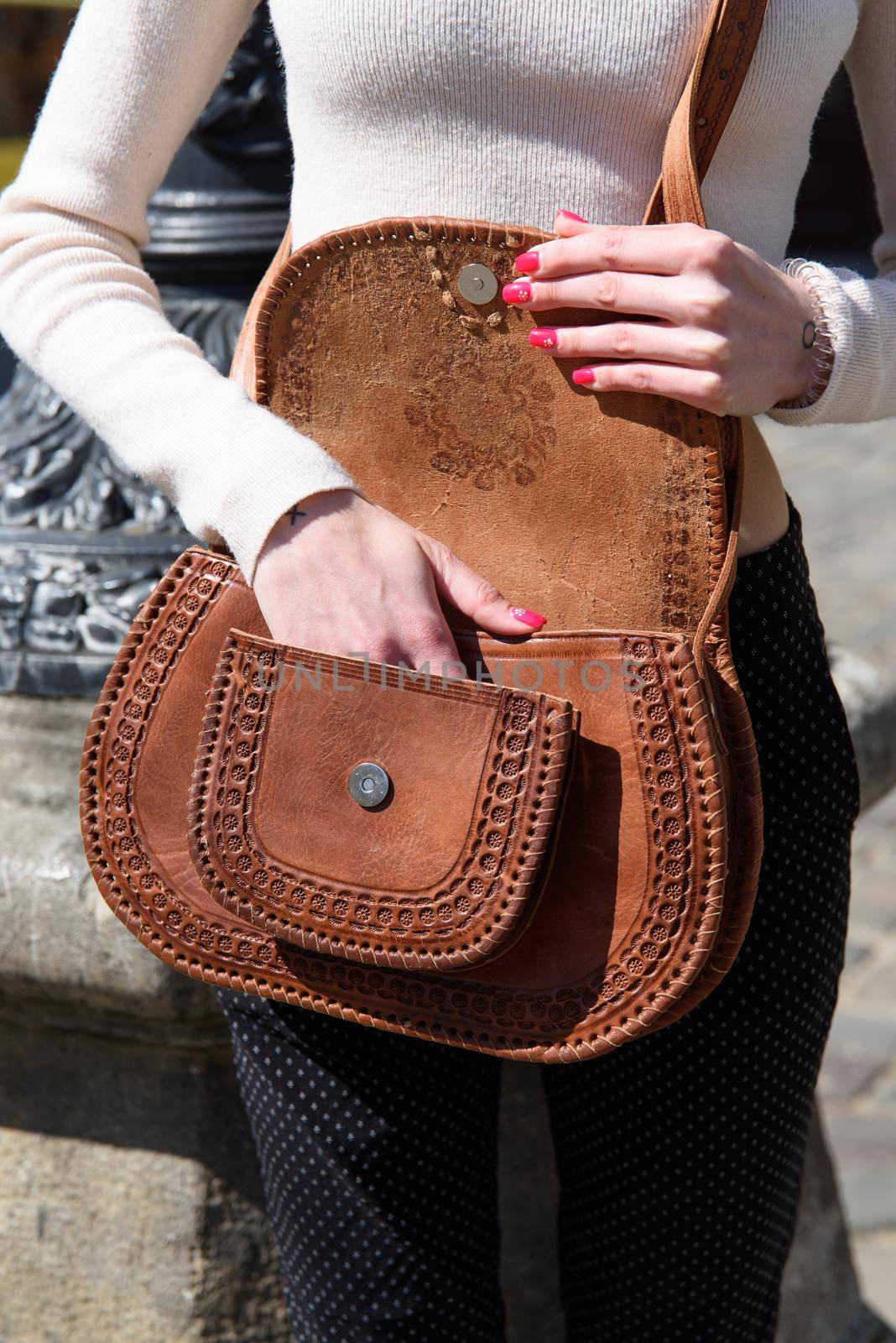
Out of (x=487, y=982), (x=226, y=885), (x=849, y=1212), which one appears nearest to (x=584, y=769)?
(x=487, y=982)

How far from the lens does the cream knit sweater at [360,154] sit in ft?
2.85

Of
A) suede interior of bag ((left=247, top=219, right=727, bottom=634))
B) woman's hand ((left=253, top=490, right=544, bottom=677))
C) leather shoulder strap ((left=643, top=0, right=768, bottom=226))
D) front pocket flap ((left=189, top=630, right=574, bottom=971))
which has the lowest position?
front pocket flap ((left=189, top=630, right=574, bottom=971))

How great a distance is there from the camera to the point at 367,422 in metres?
0.96

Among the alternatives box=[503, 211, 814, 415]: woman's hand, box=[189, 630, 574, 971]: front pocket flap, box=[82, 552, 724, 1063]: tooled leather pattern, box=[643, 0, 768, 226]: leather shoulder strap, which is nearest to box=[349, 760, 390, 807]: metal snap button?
box=[189, 630, 574, 971]: front pocket flap

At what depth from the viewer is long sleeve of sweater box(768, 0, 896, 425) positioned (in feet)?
3.06

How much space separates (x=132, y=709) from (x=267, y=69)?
1.02m

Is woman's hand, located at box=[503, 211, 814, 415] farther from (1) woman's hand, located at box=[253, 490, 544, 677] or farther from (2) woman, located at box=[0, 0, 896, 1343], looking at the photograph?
(1) woman's hand, located at box=[253, 490, 544, 677]

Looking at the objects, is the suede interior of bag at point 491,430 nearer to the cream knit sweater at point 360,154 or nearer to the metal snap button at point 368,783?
A: the cream knit sweater at point 360,154

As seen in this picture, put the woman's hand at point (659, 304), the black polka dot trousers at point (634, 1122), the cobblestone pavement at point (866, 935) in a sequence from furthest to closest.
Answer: the cobblestone pavement at point (866, 935), the black polka dot trousers at point (634, 1122), the woman's hand at point (659, 304)

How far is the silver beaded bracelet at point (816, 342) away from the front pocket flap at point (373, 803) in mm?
304

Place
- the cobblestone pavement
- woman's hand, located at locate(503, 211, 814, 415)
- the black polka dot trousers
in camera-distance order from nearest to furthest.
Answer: woman's hand, located at locate(503, 211, 814, 415), the black polka dot trousers, the cobblestone pavement

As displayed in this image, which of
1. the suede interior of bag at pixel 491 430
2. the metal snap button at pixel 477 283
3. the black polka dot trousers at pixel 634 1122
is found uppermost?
the metal snap button at pixel 477 283

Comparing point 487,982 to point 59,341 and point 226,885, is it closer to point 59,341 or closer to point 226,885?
point 226,885

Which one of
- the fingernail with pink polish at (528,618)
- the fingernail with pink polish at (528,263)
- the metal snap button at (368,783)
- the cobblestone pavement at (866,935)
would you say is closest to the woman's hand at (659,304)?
the fingernail with pink polish at (528,263)
